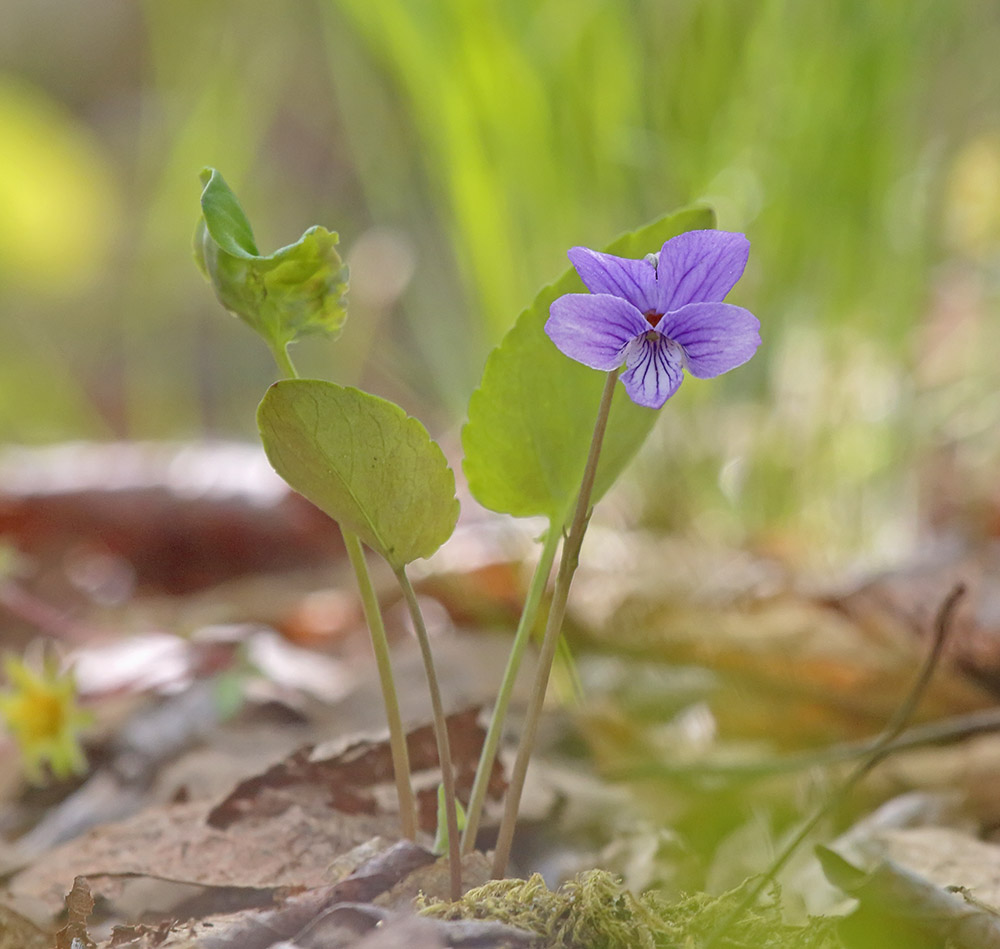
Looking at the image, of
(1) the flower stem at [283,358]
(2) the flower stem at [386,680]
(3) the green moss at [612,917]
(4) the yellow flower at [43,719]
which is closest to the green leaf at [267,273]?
(1) the flower stem at [283,358]

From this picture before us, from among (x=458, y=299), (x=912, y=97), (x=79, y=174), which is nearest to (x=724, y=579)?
(x=912, y=97)

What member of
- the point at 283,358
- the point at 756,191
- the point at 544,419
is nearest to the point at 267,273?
the point at 283,358

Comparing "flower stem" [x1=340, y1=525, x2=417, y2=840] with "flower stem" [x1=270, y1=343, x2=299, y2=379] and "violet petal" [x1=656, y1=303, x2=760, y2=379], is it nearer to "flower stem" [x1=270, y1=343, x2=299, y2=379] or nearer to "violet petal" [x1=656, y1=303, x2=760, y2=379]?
"flower stem" [x1=270, y1=343, x2=299, y2=379]

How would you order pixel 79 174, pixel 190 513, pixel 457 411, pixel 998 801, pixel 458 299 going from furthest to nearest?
pixel 79 174 → pixel 458 299 → pixel 190 513 → pixel 457 411 → pixel 998 801

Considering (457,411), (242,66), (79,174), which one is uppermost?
(79,174)

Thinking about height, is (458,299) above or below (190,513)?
above

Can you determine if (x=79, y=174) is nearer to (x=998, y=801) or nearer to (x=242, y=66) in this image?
(x=242, y=66)

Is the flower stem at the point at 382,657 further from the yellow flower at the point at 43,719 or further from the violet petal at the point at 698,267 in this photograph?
the yellow flower at the point at 43,719
